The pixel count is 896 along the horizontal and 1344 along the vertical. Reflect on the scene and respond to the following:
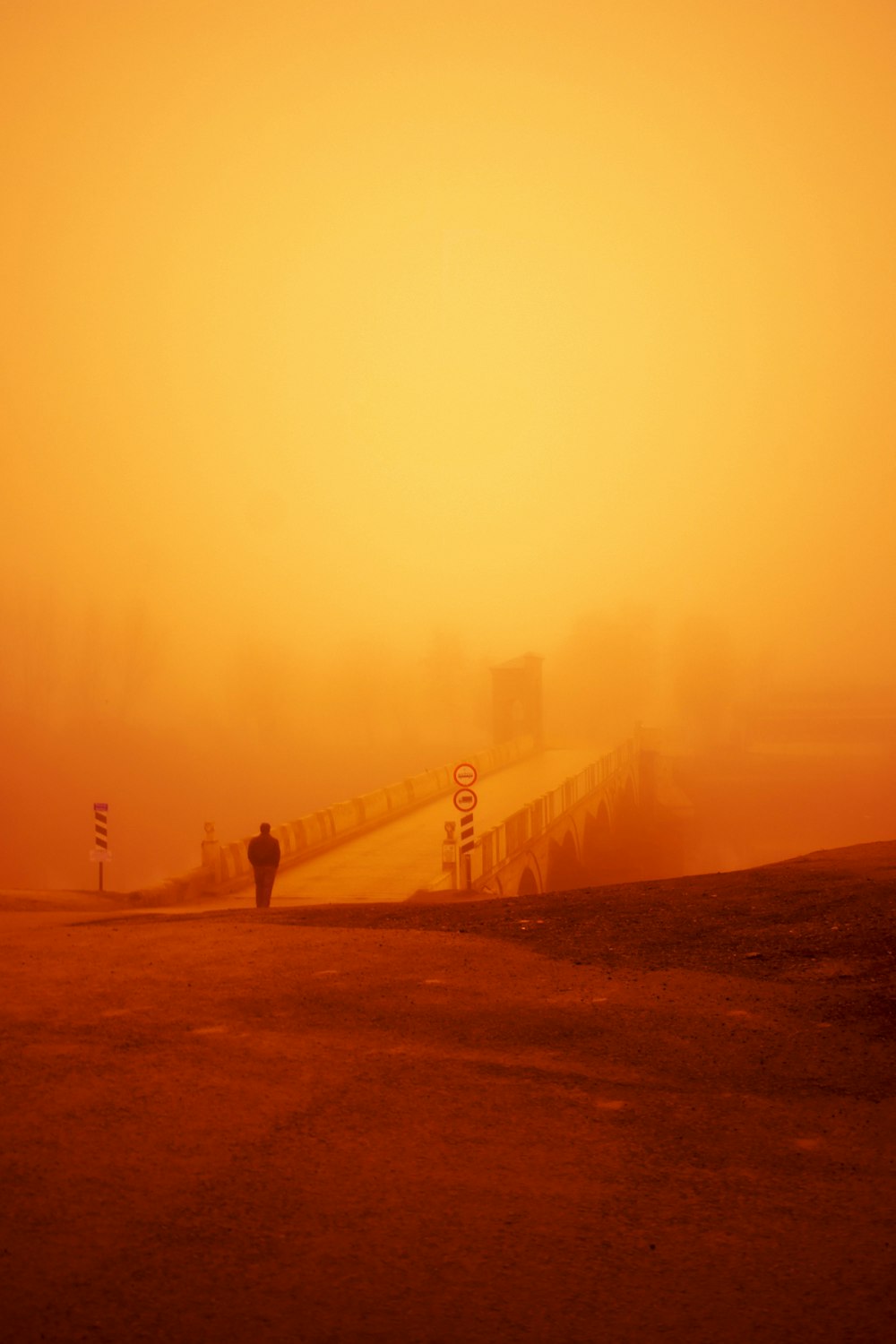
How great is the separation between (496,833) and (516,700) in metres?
36.8

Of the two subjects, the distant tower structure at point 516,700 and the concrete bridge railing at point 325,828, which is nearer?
the concrete bridge railing at point 325,828

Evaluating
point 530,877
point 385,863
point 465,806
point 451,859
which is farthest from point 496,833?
point 530,877

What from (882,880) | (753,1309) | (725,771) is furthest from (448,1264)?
(725,771)

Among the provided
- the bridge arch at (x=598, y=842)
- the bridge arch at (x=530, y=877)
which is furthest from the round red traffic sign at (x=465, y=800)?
the bridge arch at (x=598, y=842)

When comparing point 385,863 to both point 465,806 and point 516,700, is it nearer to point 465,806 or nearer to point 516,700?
point 465,806

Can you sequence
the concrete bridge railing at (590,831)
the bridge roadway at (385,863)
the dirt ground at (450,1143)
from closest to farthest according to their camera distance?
the dirt ground at (450,1143)
the bridge roadway at (385,863)
the concrete bridge railing at (590,831)

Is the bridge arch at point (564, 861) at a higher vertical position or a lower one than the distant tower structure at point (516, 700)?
lower

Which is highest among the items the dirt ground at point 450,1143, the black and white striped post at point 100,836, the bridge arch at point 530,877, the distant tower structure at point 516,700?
the distant tower structure at point 516,700

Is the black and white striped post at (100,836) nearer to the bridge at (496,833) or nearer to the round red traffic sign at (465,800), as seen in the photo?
the bridge at (496,833)

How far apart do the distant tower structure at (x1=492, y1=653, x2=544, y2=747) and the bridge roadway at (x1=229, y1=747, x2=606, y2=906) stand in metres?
21.8

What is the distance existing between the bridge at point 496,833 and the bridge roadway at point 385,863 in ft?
0.10

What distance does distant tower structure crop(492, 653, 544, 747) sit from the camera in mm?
59250

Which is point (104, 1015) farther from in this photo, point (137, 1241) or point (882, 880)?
point (882, 880)

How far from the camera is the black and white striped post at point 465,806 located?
1845cm
